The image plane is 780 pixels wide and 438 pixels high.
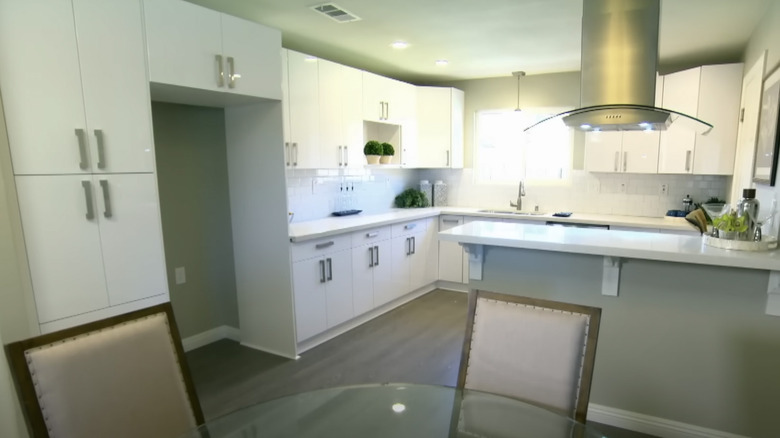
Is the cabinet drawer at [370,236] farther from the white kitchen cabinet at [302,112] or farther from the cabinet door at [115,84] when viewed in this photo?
the cabinet door at [115,84]

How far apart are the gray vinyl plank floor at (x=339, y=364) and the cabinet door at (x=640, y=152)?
2210 mm

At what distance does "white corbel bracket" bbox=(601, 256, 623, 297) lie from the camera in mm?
2242

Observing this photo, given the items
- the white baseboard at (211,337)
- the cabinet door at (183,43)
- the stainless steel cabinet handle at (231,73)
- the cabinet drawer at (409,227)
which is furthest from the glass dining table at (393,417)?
the cabinet drawer at (409,227)

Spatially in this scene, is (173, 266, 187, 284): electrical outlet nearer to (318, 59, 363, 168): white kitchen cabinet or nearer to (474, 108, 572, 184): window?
(318, 59, 363, 168): white kitchen cabinet

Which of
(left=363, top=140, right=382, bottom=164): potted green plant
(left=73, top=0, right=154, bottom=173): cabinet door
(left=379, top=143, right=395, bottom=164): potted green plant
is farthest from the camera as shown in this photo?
(left=379, top=143, right=395, bottom=164): potted green plant

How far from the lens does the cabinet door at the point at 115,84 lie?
1999 millimetres

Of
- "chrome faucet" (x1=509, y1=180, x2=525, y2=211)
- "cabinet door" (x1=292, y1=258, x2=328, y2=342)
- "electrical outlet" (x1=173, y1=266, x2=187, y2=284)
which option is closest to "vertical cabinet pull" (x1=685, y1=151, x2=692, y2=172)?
"chrome faucet" (x1=509, y1=180, x2=525, y2=211)

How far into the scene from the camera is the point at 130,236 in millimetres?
2195

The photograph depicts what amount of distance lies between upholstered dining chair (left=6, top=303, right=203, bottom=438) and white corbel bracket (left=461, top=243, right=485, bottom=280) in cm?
168

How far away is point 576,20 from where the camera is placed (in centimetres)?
291

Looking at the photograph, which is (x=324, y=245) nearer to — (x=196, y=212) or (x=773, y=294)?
(x=196, y=212)

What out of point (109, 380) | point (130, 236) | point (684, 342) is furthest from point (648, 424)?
point (130, 236)

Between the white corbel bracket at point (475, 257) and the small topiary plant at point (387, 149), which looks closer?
the white corbel bracket at point (475, 257)

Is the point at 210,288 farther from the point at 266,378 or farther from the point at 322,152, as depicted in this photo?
the point at 322,152
